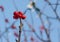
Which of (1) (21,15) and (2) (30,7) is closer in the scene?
(1) (21,15)

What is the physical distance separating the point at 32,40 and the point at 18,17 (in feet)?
11.4

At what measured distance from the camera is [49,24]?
10.2 ft

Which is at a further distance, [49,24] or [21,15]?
[49,24]

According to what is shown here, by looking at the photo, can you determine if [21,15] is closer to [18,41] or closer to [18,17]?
[18,17]

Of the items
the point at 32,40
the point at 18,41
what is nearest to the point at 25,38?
the point at 32,40

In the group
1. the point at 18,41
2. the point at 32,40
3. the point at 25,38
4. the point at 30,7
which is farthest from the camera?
the point at 32,40

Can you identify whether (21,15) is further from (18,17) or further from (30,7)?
(30,7)

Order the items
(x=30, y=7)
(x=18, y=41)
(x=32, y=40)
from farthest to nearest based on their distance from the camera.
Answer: (x=32, y=40) → (x=30, y=7) → (x=18, y=41)

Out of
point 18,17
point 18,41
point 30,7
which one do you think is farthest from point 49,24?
point 18,41

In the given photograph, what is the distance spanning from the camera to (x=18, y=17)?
1.48 meters

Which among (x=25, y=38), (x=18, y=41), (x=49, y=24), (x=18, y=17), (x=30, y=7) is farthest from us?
(x=25, y=38)

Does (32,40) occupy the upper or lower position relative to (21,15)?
lower

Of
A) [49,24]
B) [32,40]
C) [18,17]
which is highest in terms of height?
[18,17]

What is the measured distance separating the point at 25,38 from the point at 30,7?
2.15m
